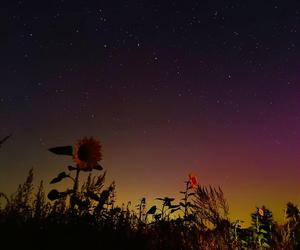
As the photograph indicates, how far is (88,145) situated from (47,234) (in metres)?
3.08

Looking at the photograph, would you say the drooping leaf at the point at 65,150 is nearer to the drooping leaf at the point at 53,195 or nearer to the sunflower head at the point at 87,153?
the sunflower head at the point at 87,153

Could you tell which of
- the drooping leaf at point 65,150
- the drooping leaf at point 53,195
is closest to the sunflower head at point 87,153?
the drooping leaf at point 65,150

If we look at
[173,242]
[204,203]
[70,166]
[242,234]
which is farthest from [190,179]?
[204,203]

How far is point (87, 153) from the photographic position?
7.66 meters

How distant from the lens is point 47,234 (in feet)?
16.0

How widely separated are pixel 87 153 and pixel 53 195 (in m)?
1.31

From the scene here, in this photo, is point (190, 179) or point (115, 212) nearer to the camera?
point (115, 212)

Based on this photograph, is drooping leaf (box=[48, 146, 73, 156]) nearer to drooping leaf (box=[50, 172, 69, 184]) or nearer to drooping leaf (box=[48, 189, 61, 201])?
drooping leaf (box=[50, 172, 69, 184])

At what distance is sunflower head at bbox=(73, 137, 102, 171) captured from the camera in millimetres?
7341

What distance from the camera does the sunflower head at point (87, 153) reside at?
7.34 m

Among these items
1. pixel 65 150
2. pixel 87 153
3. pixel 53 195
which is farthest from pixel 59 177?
pixel 87 153

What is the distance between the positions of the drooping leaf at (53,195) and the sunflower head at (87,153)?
26.5 inches

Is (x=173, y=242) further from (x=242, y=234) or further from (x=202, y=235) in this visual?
(x=242, y=234)

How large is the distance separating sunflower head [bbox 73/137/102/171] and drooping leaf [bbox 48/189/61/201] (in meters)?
0.67
